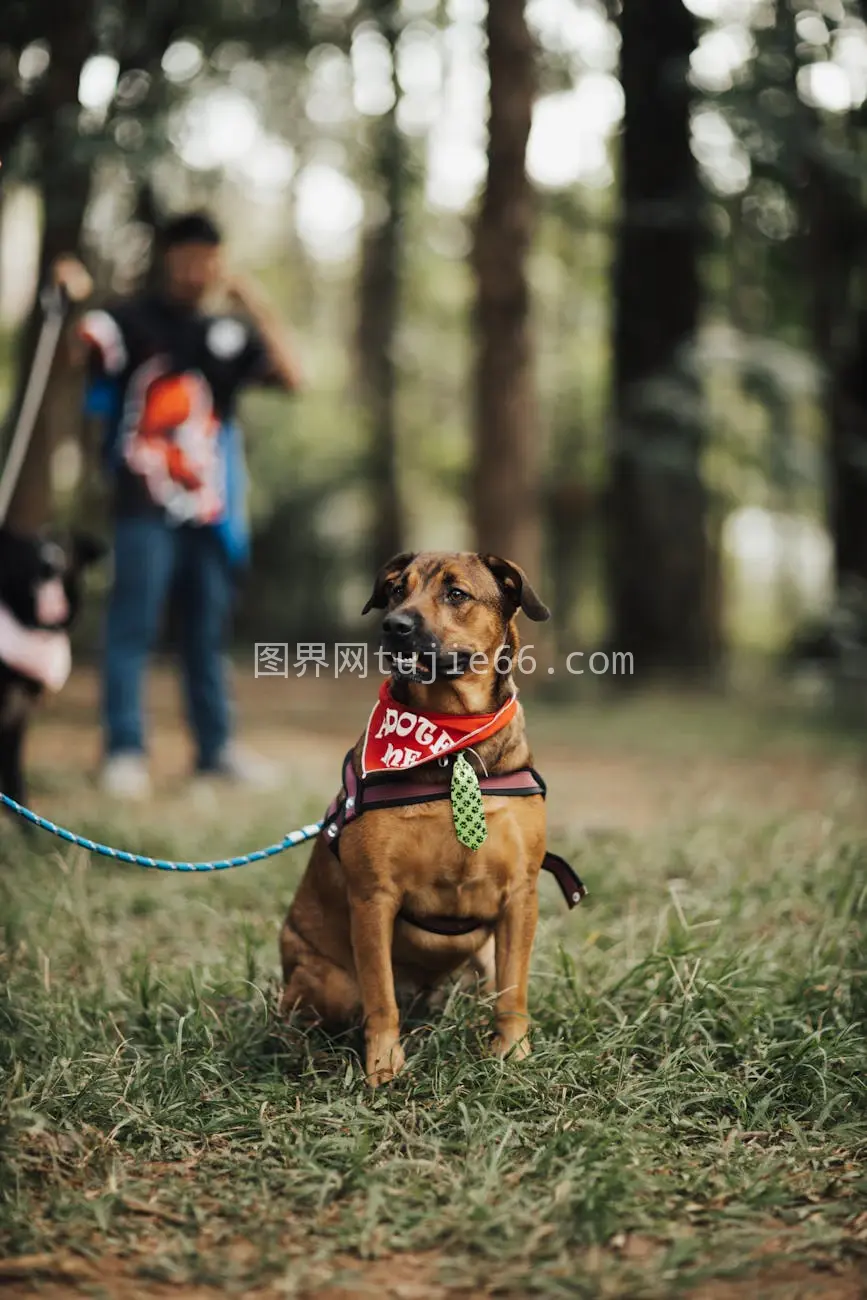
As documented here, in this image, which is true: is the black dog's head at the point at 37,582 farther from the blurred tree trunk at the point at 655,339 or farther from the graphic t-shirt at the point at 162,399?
the blurred tree trunk at the point at 655,339

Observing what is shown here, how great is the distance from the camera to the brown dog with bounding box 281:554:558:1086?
283 centimetres

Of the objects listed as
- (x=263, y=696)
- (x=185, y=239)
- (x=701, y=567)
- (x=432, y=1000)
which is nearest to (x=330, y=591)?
(x=263, y=696)

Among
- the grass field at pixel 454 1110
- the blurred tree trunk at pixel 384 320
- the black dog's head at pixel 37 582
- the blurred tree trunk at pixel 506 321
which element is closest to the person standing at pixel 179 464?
the black dog's head at pixel 37 582

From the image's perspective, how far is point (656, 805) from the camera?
20.0 feet

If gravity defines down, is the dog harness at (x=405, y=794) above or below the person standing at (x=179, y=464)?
below

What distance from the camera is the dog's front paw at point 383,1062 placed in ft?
9.28

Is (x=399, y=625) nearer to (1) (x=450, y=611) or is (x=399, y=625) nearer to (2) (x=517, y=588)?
(1) (x=450, y=611)

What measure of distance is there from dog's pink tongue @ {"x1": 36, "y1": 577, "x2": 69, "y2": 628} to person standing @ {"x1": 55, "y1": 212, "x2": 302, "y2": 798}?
3.29ft

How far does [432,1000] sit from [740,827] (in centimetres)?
250

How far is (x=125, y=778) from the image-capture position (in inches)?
242

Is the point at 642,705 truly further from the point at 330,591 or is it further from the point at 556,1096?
the point at 330,591

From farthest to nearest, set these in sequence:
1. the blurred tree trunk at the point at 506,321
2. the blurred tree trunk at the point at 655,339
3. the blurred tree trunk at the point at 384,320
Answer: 1. the blurred tree trunk at the point at 384,320
2. the blurred tree trunk at the point at 655,339
3. the blurred tree trunk at the point at 506,321

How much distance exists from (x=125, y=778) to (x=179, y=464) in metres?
1.60

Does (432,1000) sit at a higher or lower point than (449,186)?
lower
